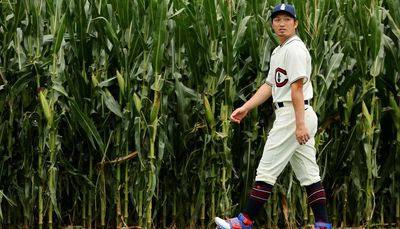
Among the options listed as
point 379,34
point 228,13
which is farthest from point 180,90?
point 379,34

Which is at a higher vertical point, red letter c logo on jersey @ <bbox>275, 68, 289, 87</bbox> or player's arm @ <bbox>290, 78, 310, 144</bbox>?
red letter c logo on jersey @ <bbox>275, 68, 289, 87</bbox>

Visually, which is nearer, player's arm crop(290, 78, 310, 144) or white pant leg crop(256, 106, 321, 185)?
player's arm crop(290, 78, 310, 144)

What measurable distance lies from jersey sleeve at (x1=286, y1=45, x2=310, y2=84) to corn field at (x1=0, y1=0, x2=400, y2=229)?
103cm

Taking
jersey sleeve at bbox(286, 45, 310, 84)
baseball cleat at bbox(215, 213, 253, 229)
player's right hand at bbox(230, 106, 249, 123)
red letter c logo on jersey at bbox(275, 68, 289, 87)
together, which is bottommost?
baseball cleat at bbox(215, 213, 253, 229)

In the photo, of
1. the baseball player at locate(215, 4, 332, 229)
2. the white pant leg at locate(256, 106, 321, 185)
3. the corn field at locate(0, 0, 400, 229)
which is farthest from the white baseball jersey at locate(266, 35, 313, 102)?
the corn field at locate(0, 0, 400, 229)

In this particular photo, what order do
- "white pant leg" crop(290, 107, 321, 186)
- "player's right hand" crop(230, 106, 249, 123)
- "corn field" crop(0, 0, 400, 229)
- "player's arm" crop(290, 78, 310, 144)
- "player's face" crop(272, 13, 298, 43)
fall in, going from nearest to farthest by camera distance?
"player's arm" crop(290, 78, 310, 144)
"player's face" crop(272, 13, 298, 43)
"white pant leg" crop(290, 107, 321, 186)
"player's right hand" crop(230, 106, 249, 123)
"corn field" crop(0, 0, 400, 229)

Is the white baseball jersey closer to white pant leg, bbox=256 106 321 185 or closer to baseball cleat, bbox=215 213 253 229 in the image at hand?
white pant leg, bbox=256 106 321 185

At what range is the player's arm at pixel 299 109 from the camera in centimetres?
461

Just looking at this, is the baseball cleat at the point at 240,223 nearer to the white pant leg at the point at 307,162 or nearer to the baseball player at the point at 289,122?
the baseball player at the point at 289,122

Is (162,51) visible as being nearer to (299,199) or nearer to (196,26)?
(196,26)

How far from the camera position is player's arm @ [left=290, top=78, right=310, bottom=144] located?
15.1 ft

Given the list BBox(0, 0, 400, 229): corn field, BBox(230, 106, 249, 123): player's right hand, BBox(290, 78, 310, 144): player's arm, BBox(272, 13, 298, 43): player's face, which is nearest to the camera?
BBox(290, 78, 310, 144): player's arm

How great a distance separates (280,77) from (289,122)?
0.32m

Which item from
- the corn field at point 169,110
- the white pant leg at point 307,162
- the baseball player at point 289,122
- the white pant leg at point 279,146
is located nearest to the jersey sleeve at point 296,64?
the baseball player at point 289,122
